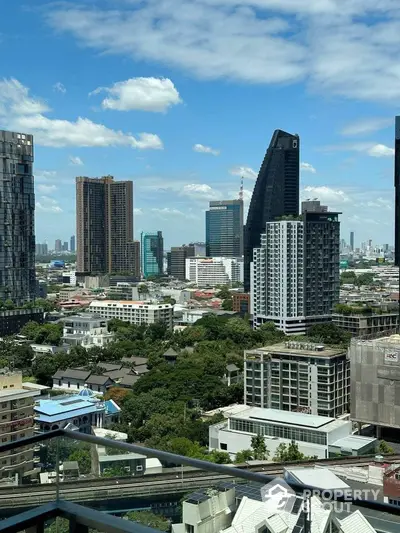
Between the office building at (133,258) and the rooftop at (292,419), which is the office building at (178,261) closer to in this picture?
the office building at (133,258)

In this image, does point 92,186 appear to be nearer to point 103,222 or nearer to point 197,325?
point 103,222

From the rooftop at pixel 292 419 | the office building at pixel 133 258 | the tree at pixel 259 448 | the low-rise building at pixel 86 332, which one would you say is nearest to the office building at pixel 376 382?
the rooftop at pixel 292 419

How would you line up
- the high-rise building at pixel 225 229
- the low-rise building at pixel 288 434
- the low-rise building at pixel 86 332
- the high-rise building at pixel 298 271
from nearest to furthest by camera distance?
1. the low-rise building at pixel 288 434
2. the low-rise building at pixel 86 332
3. the high-rise building at pixel 298 271
4. the high-rise building at pixel 225 229

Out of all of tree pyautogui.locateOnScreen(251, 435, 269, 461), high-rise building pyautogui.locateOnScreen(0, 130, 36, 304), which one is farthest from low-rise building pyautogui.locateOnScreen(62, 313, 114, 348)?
tree pyautogui.locateOnScreen(251, 435, 269, 461)

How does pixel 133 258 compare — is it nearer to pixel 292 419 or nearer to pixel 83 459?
pixel 292 419

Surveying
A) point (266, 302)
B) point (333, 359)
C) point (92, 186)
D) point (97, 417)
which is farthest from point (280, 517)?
point (92, 186)

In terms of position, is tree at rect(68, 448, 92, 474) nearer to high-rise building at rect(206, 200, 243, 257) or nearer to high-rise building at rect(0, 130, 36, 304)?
high-rise building at rect(0, 130, 36, 304)
